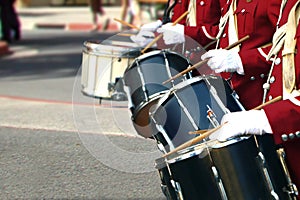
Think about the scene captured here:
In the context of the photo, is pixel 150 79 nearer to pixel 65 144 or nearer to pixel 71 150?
pixel 71 150

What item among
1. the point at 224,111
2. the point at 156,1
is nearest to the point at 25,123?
the point at 224,111

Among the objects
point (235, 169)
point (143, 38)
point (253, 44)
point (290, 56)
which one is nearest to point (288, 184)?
point (235, 169)

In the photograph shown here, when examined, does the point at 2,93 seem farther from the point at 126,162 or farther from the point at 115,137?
the point at 126,162

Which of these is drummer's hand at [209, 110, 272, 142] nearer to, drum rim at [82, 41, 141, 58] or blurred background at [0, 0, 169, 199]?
blurred background at [0, 0, 169, 199]

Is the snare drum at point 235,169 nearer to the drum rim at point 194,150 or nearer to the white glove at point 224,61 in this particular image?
the drum rim at point 194,150

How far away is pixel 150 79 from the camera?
4.86 meters

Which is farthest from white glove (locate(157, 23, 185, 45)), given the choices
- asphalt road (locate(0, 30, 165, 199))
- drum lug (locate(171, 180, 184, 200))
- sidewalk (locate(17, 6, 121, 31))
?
sidewalk (locate(17, 6, 121, 31))

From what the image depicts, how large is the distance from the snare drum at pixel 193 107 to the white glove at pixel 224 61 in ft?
0.53

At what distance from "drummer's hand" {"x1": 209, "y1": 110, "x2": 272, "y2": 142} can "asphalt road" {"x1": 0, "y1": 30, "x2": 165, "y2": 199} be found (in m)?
1.19

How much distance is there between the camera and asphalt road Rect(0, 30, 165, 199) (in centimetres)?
498

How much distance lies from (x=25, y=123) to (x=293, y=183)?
15.5 ft

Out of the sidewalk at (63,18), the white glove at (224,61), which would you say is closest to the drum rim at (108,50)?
the white glove at (224,61)

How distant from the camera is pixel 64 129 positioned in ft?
24.0

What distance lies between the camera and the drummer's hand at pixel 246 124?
3039 mm
